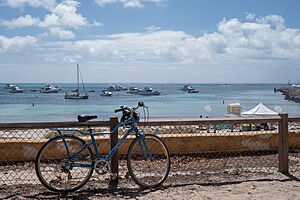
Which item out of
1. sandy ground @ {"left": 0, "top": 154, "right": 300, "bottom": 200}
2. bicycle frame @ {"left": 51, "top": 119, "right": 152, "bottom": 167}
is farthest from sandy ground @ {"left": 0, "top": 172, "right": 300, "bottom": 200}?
bicycle frame @ {"left": 51, "top": 119, "right": 152, "bottom": 167}

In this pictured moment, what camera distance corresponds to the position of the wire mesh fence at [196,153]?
5998 millimetres

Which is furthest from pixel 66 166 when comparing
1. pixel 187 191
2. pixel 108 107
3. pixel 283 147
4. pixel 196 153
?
pixel 108 107

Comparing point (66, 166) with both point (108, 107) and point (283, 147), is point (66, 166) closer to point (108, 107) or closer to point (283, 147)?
point (283, 147)

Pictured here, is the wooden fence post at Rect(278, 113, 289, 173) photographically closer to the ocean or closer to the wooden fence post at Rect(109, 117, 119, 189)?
the wooden fence post at Rect(109, 117, 119, 189)

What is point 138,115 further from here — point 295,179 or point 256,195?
point 295,179

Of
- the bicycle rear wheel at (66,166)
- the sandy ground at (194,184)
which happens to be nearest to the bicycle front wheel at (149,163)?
the sandy ground at (194,184)

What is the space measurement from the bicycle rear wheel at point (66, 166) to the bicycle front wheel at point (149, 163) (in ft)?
2.04

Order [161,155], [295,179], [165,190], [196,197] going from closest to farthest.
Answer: [196,197] → [165,190] → [295,179] → [161,155]

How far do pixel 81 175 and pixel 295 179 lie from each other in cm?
320

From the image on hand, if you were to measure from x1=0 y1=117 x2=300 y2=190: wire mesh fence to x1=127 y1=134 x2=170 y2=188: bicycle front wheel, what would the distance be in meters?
0.21

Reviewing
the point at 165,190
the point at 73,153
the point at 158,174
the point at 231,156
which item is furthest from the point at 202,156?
the point at 73,153

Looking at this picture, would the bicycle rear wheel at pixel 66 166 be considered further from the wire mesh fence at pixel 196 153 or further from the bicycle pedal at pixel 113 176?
the bicycle pedal at pixel 113 176

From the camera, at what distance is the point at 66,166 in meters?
5.35

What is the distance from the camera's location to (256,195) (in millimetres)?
5133
